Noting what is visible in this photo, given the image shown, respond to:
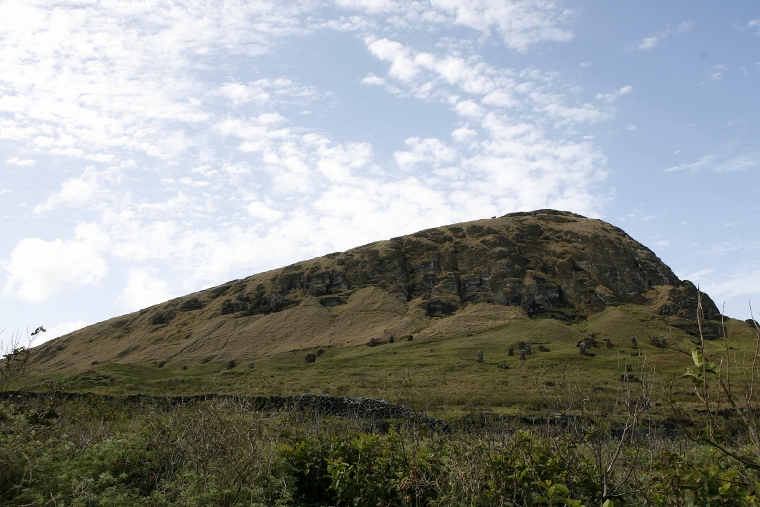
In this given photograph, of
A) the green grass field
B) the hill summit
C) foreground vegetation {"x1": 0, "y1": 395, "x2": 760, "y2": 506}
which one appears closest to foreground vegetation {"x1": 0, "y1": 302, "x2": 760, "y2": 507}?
foreground vegetation {"x1": 0, "y1": 395, "x2": 760, "y2": 506}

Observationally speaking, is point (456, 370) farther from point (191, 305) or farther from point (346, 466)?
point (191, 305)

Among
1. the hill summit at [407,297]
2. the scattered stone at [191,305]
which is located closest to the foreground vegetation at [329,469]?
the hill summit at [407,297]

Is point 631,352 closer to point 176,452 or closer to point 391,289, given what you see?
point 391,289

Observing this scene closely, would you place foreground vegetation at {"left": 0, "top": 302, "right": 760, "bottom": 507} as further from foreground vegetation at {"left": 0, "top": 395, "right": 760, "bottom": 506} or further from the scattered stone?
the scattered stone

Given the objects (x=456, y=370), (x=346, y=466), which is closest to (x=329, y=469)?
(x=346, y=466)

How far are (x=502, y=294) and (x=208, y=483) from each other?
3557 inches

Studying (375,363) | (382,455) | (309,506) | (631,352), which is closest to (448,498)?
(382,455)

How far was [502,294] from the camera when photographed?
94125 millimetres

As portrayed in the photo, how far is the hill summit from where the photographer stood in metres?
84.0

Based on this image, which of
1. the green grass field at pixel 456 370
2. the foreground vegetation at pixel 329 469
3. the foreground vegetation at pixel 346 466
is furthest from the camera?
the green grass field at pixel 456 370

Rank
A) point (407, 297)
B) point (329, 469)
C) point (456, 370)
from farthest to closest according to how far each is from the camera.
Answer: point (407, 297) → point (456, 370) → point (329, 469)

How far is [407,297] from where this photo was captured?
9881 centimetres

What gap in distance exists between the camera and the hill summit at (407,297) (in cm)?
8400

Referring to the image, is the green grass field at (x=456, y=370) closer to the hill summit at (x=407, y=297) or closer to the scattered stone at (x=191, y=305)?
the hill summit at (x=407, y=297)
